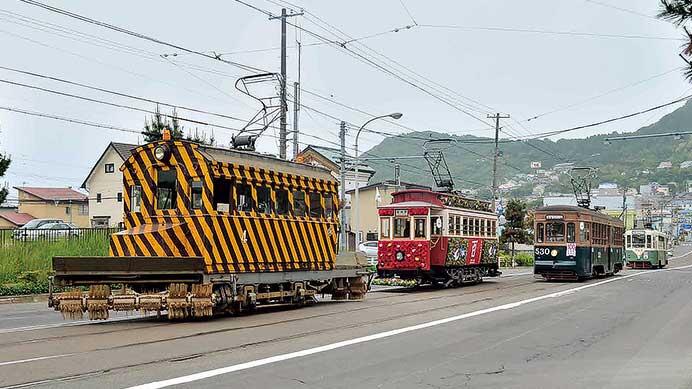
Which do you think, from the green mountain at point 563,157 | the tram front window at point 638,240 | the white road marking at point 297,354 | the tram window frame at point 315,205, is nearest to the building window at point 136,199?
the tram window frame at point 315,205

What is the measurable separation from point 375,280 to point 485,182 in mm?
67790

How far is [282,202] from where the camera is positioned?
59.4 feet

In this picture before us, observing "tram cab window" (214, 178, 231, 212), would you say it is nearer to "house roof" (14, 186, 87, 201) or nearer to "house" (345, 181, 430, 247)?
"house" (345, 181, 430, 247)

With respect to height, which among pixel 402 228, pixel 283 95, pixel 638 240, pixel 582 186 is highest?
pixel 283 95

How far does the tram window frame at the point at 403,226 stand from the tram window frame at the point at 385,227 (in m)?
0.20

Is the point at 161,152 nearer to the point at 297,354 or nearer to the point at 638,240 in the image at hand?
the point at 297,354

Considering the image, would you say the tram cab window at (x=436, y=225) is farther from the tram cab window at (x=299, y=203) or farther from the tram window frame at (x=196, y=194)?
the tram window frame at (x=196, y=194)

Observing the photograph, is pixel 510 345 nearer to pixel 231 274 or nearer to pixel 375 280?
pixel 231 274

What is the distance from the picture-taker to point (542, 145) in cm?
8800

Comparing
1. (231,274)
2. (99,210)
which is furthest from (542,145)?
(231,274)

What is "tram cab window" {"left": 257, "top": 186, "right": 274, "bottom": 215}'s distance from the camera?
56.4 ft

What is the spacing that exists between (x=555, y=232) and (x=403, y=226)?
9.32 m

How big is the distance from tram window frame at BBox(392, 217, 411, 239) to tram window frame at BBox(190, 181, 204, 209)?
12363 millimetres

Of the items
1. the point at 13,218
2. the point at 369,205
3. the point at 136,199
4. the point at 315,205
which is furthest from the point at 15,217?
the point at 136,199
